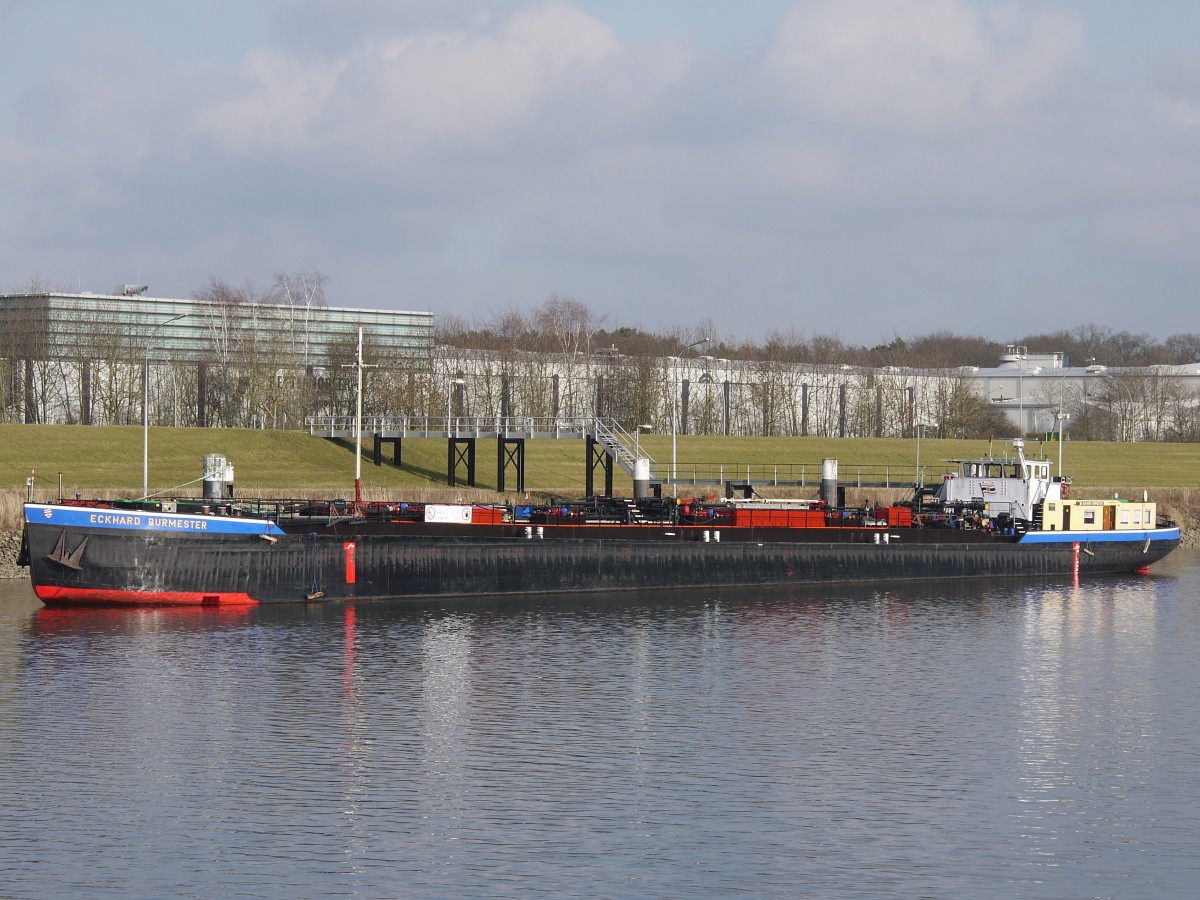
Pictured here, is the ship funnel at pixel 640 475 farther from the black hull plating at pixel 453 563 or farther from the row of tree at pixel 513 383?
the row of tree at pixel 513 383

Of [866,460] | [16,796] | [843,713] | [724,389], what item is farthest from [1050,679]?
[724,389]

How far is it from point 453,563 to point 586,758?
27552mm

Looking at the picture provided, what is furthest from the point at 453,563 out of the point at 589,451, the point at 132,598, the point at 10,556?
the point at 589,451

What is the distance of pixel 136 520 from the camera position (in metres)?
53.0

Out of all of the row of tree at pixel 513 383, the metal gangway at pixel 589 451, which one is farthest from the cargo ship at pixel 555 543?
the row of tree at pixel 513 383

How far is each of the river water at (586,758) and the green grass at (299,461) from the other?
3348cm

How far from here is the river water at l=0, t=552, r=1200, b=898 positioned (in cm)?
2480

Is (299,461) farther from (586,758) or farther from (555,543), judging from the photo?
(586,758)

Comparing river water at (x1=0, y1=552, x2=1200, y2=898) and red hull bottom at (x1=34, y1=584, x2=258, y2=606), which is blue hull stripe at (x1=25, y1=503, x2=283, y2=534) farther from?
river water at (x1=0, y1=552, x2=1200, y2=898)

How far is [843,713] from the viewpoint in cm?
3681

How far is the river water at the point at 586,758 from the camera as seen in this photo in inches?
976

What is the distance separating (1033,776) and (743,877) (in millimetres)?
9282

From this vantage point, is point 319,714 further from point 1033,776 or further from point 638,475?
point 638,475

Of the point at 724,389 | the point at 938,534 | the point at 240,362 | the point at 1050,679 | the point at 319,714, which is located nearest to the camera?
the point at 319,714
